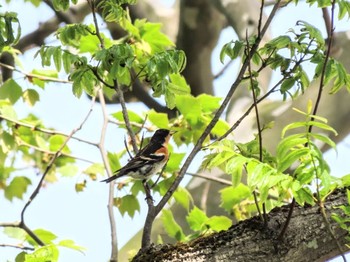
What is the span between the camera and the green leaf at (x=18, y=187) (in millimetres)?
4430

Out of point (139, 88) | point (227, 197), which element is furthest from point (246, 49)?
point (139, 88)

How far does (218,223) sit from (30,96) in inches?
54.1

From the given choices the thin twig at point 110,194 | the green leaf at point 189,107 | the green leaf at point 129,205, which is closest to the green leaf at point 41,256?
the thin twig at point 110,194

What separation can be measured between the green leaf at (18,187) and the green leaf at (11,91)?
62cm

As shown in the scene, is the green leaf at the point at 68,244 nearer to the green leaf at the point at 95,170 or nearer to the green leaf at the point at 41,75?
the green leaf at the point at 95,170

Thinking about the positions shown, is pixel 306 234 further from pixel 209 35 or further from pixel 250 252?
pixel 209 35

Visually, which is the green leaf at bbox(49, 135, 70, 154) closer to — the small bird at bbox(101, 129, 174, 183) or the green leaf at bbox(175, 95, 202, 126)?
the green leaf at bbox(175, 95, 202, 126)

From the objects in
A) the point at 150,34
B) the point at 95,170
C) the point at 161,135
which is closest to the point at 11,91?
the point at 95,170

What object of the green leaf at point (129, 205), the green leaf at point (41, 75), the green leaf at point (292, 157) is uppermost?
the green leaf at point (41, 75)

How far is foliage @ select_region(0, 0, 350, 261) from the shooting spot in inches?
74.2

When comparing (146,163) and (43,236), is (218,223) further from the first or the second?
(43,236)

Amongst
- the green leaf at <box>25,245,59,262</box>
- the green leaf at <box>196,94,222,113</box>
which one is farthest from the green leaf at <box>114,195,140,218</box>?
the green leaf at <box>25,245,59,262</box>

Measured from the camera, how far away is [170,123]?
13.1 feet

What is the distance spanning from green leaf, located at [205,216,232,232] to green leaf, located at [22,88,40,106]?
1.27 m
